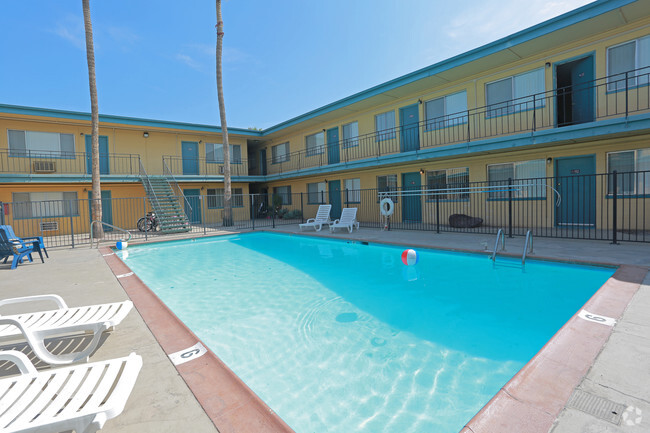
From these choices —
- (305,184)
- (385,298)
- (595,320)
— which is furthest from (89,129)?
(595,320)

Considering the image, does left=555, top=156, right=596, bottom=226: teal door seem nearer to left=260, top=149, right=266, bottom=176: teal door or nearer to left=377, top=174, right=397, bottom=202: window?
left=377, top=174, right=397, bottom=202: window

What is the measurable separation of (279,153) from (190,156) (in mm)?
5887

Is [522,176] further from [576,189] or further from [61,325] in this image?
[61,325]

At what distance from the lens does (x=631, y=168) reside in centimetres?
969

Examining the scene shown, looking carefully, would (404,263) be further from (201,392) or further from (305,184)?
(305,184)

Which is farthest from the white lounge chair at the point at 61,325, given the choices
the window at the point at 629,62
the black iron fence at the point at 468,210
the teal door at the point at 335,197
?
the teal door at the point at 335,197

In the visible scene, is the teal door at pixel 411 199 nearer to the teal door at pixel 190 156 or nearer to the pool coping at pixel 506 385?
the pool coping at pixel 506 385

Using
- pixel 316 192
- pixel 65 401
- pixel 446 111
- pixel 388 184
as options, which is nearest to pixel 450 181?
pixel 446 111

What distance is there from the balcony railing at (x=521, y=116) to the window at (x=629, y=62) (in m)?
0.03

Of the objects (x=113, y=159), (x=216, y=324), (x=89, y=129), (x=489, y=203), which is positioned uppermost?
(x=89, y=129)

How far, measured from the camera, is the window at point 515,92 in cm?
1091

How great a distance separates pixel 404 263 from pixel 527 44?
816cm

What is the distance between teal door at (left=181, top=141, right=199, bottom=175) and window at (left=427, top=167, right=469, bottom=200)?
557 inches

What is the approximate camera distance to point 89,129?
16.7 metres
